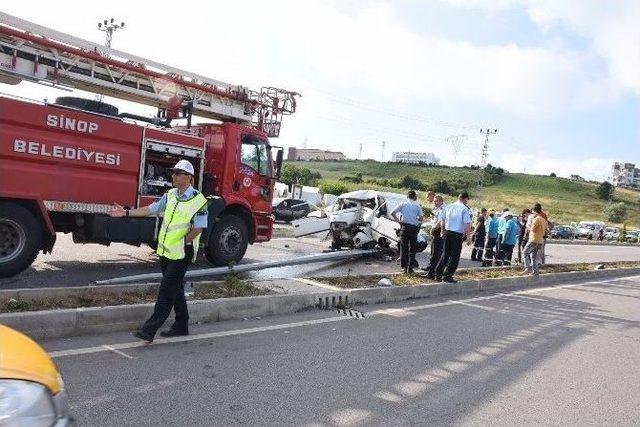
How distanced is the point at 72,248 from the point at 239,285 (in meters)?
5.18

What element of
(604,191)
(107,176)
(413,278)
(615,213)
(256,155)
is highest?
(604,191)

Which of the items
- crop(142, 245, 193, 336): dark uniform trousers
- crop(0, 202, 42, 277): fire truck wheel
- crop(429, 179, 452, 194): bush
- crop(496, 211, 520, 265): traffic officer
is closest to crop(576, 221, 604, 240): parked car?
crop(429, 179, 452, 194): bush

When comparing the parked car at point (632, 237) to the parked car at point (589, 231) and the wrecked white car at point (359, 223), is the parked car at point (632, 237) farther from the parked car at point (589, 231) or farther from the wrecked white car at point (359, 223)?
the wrecked white car at point (359, 223)

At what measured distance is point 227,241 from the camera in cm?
1013

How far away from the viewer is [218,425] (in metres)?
3.64

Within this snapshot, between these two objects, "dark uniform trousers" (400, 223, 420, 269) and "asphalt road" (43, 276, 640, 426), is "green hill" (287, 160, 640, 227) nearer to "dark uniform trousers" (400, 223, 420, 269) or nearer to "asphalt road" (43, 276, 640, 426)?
"dark uniform trousers" (400, 223, 420, 269)

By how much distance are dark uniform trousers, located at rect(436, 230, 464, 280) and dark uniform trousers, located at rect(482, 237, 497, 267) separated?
566 centimetres

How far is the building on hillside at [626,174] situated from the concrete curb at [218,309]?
164473mm

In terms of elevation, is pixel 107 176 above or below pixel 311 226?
above

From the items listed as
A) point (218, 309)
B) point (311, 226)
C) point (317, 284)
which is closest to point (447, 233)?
point (317, 284)

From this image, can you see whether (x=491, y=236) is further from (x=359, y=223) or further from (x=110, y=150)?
(x=110, y=150)

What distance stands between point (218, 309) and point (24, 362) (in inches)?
158

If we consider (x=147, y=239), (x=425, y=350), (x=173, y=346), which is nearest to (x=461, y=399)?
(x=425, y=350)


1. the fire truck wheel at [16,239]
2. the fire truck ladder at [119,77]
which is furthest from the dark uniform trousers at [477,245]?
the fire truck wheel at [16,239]
